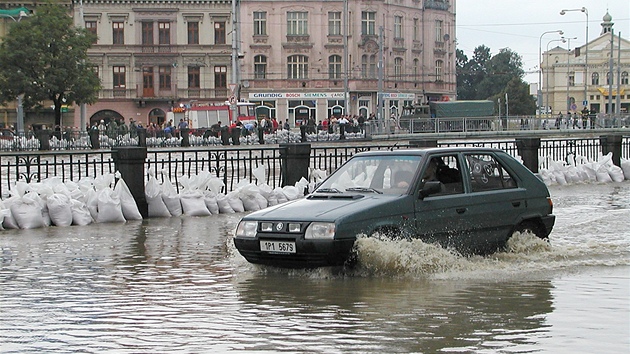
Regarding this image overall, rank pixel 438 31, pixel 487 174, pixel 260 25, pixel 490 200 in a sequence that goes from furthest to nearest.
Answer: pixel 438 31
pixel 260 25
pixel 487 174
pixel 490 200

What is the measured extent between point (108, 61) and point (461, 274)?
68.1 metres

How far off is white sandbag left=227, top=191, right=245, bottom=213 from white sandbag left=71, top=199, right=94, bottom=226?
118 inches

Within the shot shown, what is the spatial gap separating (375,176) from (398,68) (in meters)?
73.2

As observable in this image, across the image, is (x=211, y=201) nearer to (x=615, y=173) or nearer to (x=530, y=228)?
(x=530, y=228)

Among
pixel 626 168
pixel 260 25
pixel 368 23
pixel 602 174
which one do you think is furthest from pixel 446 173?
pixel 368 23

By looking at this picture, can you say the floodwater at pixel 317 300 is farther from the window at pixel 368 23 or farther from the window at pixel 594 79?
the window at pixel 594 79

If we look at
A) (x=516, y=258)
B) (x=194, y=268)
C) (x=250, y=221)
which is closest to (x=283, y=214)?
(x=250, y=221)

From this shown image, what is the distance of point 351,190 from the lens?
433 inches

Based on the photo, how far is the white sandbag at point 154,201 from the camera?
59.5 feet

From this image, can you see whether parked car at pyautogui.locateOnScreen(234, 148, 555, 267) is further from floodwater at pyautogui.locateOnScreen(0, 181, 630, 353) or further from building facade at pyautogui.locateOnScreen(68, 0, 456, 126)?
building facade at pyautogui.locateOnScreen(68, 0, 456, 126)

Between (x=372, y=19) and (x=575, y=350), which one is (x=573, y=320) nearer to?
(x=575, y=350)

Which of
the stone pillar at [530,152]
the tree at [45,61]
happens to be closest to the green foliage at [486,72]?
the tree at [45,61]

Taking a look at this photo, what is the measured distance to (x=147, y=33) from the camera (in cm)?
7612

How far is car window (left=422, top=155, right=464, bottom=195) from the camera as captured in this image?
439 inches
